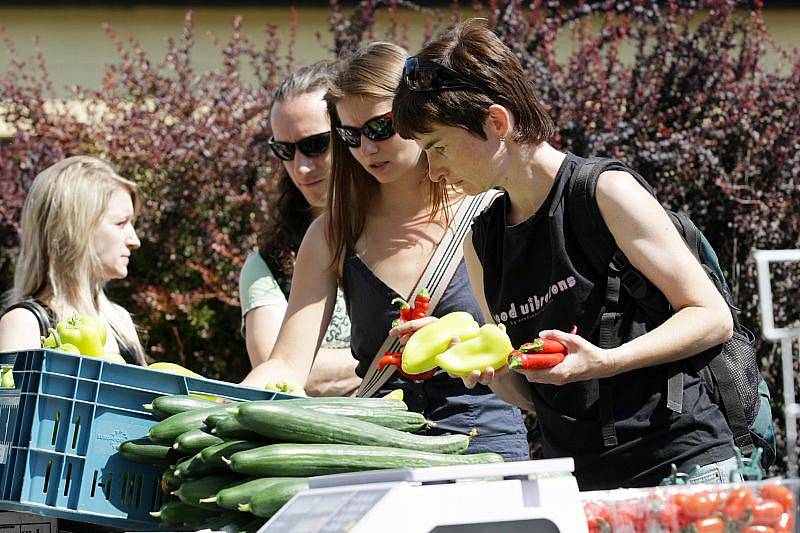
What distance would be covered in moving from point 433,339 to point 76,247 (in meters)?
2.18

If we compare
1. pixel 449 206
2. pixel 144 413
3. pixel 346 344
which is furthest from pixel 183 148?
pixel 144 413

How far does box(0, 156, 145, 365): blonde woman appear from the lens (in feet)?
14.6

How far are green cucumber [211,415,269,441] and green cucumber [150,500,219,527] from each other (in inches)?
7.7

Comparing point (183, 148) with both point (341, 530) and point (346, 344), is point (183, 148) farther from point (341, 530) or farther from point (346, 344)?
point (341, 530)

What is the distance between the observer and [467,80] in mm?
2984

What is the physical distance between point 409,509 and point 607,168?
4.24 ft

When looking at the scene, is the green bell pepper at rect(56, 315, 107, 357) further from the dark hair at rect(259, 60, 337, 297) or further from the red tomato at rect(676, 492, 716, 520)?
the red tomato at rect(676, 492, 716, 520)

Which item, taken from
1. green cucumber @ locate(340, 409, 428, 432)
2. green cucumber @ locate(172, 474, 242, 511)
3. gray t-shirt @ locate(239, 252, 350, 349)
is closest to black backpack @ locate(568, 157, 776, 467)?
green cucumber @ locate(340, 409, 428, 432)

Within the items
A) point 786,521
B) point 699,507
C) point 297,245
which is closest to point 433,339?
point 699,507

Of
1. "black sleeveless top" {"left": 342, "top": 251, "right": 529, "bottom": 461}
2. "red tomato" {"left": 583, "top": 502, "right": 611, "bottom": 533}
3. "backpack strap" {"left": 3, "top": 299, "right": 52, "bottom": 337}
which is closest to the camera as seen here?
"red tomato" {"left": 583, "top": 502, "right": 611, "bottom": 533}

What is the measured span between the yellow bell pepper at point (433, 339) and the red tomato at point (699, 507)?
0.99m

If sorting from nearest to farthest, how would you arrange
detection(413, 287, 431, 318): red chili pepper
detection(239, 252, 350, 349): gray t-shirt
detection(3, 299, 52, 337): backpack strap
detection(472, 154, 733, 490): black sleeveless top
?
1. detection(472, 154, 733, 490): black sleeveless top
2. detection(413, 287, 431, 318): red chili pepper
3. detection(3, 299, 52, 337): backpack strap
4. detection(239, 252, 350, 349): gray t-shirt

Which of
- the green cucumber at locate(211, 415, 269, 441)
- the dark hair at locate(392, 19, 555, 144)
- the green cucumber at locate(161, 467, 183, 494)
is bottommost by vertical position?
the green cucumber at locate(161, 467, 183, 494)

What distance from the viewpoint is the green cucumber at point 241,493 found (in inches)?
96.0
